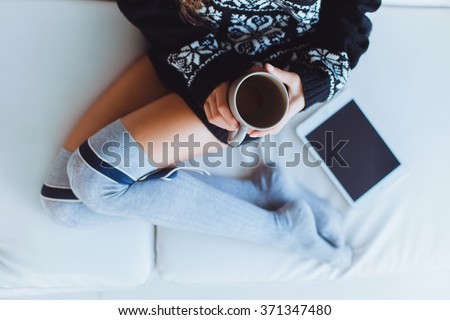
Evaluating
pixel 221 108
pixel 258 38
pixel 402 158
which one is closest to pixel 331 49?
pixel 258 38

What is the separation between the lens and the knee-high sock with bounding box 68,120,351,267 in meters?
0.73

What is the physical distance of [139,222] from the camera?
0.86 meters

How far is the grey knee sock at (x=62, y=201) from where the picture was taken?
781 mm

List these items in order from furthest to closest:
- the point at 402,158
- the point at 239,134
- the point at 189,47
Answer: the point at 402,158, the point at 189,47, the point at 239,134

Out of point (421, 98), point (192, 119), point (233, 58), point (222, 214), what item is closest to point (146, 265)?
point (222, 214)

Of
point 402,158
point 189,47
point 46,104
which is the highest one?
point 189,47

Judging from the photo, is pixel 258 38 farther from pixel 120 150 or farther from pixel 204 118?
pixel 120 150

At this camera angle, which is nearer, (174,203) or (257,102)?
(257,102)

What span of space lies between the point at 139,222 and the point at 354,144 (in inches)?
19.0

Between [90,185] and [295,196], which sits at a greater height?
[90,185]

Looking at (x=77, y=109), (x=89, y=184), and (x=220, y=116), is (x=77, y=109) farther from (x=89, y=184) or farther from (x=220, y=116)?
(x=220, y=116)

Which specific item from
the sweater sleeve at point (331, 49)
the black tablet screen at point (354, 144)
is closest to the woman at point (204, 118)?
the sweater sleeve at point (331, 49)

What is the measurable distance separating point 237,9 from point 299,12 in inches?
3.8

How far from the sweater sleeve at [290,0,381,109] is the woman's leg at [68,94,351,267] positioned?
0.21 m
